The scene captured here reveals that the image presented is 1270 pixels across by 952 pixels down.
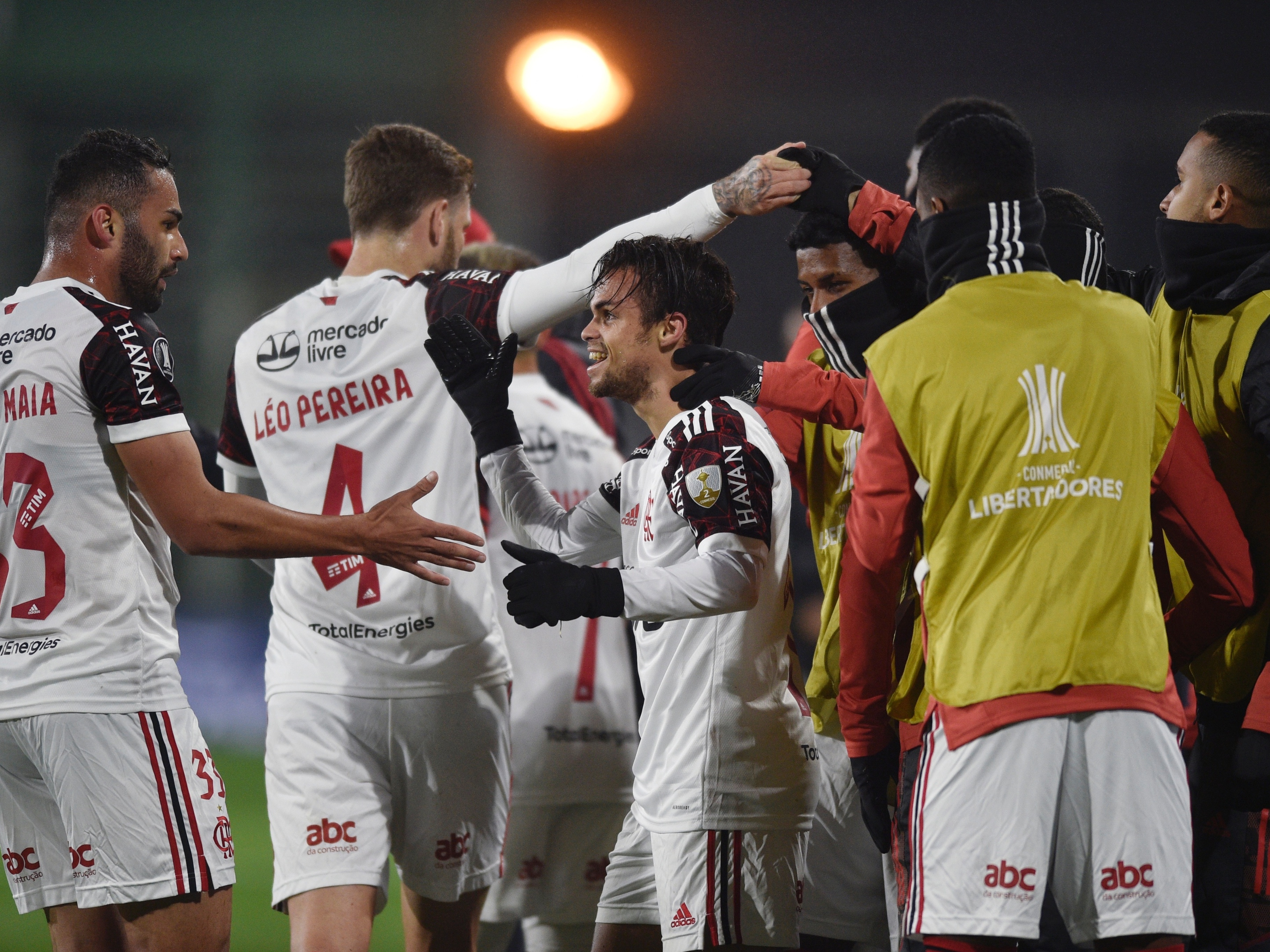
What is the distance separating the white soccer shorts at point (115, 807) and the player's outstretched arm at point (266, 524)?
464mm

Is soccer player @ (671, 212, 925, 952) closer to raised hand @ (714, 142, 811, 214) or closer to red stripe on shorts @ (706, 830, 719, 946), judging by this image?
raised hand @ (714, 142, 811, 214)

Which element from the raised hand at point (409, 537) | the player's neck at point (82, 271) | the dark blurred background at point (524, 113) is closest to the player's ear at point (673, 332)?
the raised hand at point (409, 537)

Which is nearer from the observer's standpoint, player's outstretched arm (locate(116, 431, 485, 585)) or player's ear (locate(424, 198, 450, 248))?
player's outstretched arm (locate(116, 431, 485, 585))

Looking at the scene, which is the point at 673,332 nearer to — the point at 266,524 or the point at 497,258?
the point at 266,524

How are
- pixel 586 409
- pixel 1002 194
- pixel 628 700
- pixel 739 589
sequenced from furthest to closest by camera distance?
pixel 586 409
pixel 628 700
pixel 739 589
pixel 1002 194

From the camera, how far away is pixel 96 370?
2.97 meters

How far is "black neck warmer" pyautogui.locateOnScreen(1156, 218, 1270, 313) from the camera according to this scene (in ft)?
9.82

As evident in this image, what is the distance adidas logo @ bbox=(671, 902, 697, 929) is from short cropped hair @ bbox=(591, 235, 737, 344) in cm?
145

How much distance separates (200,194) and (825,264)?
12.2 metres

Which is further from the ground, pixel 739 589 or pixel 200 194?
pixel 200 194

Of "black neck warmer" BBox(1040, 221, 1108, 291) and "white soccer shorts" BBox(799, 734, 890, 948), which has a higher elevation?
"black neck warmer" BBox(1040, 221, 1108, 291)

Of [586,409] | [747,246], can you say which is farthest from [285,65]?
[586,409]

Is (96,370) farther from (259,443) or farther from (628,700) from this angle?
(628,700)

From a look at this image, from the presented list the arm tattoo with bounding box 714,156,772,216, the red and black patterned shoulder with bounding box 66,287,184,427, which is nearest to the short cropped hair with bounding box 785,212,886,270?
the arm tattoo with bounding box 714,156,772,216
